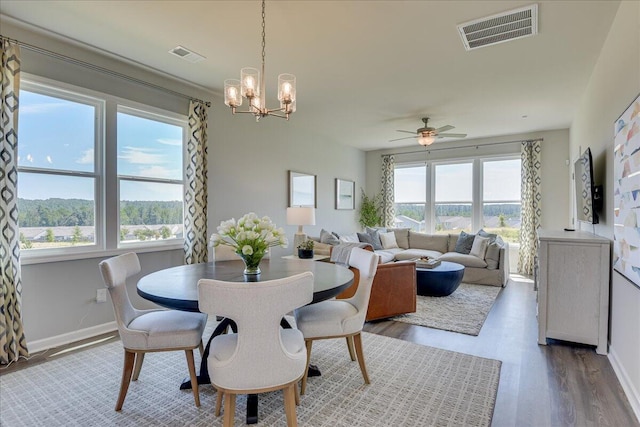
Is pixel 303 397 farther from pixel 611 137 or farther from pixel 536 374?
pixel 611 137

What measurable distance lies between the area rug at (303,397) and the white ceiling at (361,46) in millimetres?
2735

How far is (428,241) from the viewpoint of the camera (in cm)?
699

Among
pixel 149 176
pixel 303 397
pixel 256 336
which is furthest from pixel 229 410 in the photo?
pixel 149 176

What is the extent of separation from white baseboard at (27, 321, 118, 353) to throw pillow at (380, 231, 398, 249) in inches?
196

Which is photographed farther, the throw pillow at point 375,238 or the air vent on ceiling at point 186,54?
the throw pillow at point 375,238

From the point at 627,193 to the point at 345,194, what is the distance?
5646mm

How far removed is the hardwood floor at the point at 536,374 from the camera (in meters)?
2.00

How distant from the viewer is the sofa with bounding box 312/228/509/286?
5516 mm

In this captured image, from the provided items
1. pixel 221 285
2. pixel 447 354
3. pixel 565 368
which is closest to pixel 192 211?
pixel 221 285

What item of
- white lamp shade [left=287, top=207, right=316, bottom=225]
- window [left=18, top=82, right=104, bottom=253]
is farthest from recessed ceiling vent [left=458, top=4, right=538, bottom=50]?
window [left=18, top=82, right=104, bottom=253]

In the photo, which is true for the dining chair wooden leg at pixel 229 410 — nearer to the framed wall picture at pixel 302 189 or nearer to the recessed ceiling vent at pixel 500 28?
the recessed ceiling vent at pixel 500 28

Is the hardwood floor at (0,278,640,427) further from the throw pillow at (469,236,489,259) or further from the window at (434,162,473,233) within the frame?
the window at (434,162,473,233)

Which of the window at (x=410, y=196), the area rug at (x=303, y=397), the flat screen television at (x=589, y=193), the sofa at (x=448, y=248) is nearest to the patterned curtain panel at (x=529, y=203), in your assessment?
the sofa at (x=448, y=248)

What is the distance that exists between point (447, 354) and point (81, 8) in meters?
4.02
